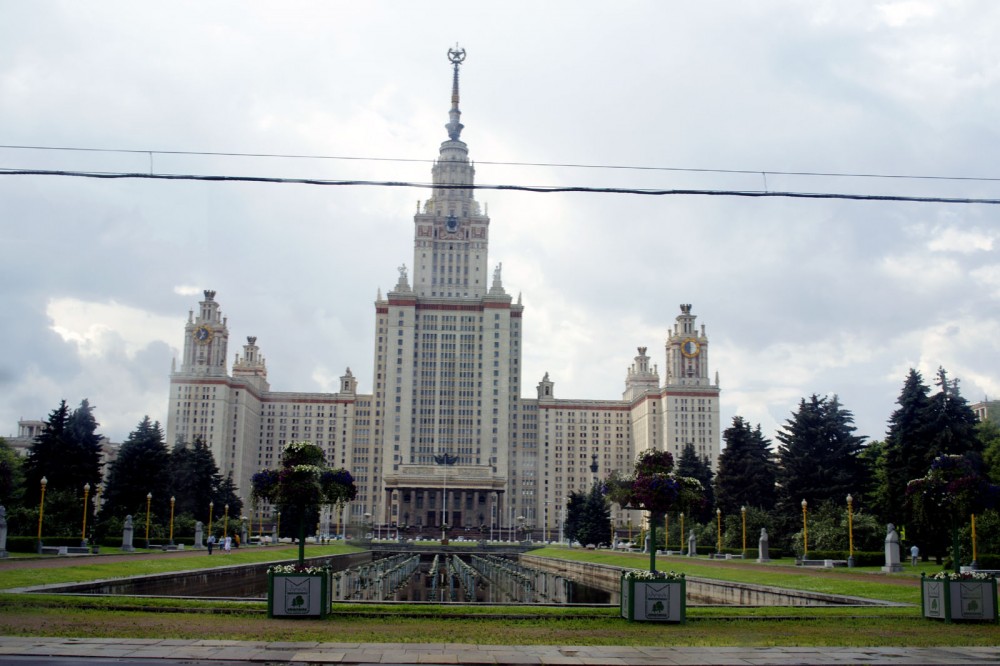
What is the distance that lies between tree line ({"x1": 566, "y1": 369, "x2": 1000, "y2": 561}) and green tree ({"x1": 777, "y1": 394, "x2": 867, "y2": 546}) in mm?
84

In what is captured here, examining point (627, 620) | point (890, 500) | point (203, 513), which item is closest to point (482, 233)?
point (203, 513)

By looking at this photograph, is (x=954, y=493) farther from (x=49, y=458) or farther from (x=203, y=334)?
(x=203, y=334)

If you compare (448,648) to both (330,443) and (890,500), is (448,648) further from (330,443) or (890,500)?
(330,443)

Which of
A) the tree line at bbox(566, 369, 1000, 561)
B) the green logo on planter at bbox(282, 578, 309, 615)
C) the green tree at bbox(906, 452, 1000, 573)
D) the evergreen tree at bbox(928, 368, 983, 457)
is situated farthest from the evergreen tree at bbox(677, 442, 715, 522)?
the green logo on planter at bbox(282, 578, 309, 615)

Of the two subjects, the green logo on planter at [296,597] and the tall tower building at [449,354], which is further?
the tall tower building at [449,354]

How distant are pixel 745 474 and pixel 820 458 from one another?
14231mm

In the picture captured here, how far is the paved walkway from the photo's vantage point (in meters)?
16.8

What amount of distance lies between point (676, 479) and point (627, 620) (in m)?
4.81

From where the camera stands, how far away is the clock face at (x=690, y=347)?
Result: 18900 centimetres

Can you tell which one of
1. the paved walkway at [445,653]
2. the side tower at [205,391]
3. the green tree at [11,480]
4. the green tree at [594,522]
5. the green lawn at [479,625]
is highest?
the side tower at [205,391]

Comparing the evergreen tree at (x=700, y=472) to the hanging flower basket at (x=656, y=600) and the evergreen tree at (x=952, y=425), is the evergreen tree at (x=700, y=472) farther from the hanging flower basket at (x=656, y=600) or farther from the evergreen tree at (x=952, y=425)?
the hanging flower basket at (x=656, y=600)

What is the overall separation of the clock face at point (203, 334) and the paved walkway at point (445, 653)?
174398mm

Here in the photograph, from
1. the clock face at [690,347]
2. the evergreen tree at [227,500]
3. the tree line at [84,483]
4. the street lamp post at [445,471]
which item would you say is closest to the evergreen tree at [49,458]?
the tree line at [84,483]

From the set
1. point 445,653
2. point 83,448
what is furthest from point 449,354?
point 445,653
